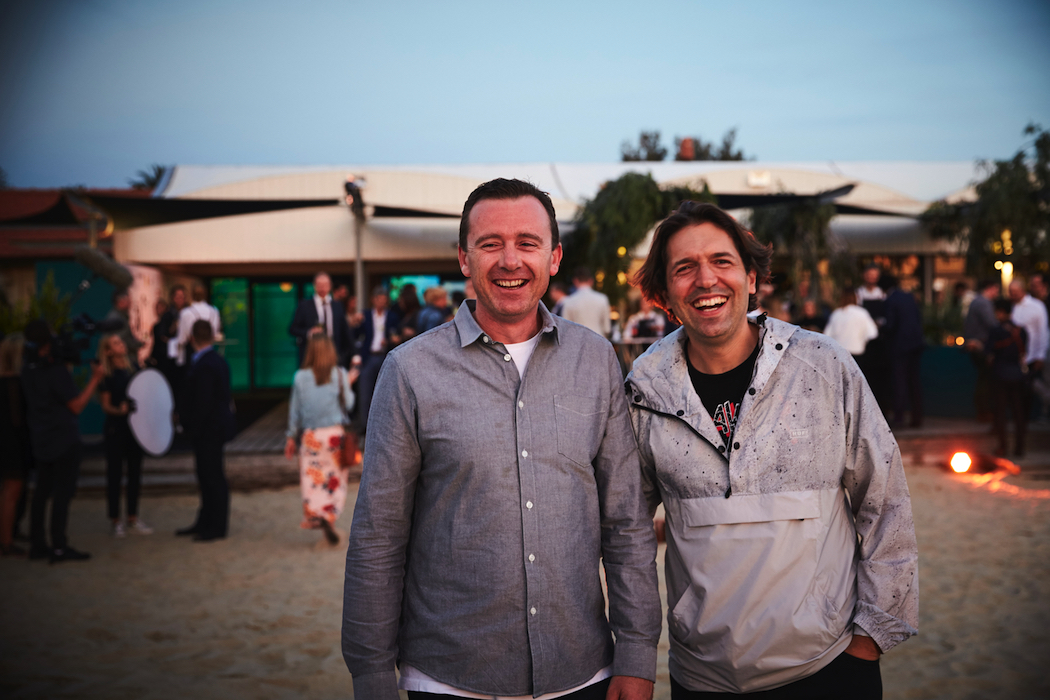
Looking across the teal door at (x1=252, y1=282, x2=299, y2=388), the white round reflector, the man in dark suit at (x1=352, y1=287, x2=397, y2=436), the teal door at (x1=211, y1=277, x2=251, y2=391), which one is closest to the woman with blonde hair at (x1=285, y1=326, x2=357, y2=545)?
the white round reflector

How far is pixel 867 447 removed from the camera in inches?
65.8

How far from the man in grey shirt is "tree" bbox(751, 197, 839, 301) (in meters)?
10.4

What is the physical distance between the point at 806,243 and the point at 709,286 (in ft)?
34.9

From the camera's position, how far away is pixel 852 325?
305 inches

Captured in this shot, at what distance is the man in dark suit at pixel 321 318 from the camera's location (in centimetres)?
768

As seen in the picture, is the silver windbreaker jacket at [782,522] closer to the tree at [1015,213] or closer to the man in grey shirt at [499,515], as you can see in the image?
the man in grey shirt at [499,515]

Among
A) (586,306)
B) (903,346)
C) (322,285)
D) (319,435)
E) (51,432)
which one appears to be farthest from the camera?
(903,346)

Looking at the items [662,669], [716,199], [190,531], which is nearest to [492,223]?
[662,669]

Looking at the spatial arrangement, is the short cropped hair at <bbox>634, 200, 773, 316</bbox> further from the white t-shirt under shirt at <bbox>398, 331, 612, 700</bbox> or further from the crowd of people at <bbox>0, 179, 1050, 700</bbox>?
the white t-shirt under shirt at <bbox>398, 331, 612, 700</bbox>

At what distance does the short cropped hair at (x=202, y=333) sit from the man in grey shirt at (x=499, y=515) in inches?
185

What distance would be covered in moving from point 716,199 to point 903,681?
7.52m

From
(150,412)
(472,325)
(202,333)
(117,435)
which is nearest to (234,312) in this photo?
(150,412)

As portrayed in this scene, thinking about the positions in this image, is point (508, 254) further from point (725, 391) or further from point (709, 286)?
point (725, 391)

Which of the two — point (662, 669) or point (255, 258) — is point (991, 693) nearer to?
point (662, 669)
